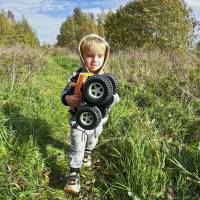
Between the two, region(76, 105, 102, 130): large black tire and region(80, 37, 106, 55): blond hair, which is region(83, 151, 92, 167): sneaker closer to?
region(76, 105, 102, 130): large black tire

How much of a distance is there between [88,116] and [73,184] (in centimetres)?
63

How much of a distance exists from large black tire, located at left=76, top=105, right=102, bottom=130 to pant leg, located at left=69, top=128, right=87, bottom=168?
272 mm

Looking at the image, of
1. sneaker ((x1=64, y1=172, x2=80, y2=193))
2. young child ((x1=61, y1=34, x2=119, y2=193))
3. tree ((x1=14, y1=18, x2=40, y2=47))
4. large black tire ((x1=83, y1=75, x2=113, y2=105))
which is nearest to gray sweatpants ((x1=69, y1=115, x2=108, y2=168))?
young child ((x1=61, y1=34, x2=119, y2=193))

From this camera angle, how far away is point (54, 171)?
4.02m

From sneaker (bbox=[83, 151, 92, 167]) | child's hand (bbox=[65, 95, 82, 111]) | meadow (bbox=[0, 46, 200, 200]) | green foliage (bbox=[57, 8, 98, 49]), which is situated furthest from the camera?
green foliage (bbox=[57, 8, 98, 49])

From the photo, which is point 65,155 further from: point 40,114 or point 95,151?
point 40,114

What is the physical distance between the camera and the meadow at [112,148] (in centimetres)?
343

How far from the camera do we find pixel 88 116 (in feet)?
11.7

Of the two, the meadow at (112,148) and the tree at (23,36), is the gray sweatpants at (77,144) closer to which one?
the meadow at (112,148)

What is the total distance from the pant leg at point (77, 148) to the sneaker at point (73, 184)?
11cm

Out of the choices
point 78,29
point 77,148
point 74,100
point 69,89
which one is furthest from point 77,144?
point 78,29

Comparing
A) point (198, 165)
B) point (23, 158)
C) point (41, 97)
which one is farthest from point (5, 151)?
point (41, 97)

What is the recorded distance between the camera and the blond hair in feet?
12.5

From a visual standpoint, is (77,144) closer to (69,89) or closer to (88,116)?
(88,116)
